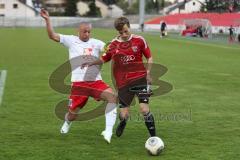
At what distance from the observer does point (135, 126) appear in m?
10.5

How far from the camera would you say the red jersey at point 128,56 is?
340 inches

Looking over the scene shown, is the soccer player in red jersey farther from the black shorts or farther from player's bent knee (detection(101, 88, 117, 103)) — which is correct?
player's bent knee (detection(101, 88, 117, 103))

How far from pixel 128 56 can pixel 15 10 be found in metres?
125

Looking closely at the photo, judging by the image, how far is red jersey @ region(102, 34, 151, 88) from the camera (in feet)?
28.3

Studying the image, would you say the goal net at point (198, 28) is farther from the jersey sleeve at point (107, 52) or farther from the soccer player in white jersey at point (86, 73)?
the jersey sleeve at point (107, 52)

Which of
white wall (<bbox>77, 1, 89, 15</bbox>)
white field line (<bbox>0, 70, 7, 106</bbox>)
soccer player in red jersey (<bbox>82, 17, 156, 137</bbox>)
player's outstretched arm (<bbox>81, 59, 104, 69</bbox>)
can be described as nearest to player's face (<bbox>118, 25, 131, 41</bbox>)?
soccer player in red jersey (<bbox>82, 17, 156, 137</bbox>)

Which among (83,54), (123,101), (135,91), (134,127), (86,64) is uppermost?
(83,54)

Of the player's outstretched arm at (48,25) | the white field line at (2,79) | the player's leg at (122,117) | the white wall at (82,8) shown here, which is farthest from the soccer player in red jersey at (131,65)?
the white wall at (82,8)

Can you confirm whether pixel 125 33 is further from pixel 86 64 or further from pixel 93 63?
pixel 86 64

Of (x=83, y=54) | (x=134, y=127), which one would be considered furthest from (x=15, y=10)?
(x=83, y=54)

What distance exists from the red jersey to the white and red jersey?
338mm

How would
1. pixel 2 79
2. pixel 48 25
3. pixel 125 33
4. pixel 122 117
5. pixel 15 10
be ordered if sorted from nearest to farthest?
pixel 125 33 → pixel 48 25 → pixel 122 117 → pixel 2 79 → pixel 15 10

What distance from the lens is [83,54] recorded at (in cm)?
914

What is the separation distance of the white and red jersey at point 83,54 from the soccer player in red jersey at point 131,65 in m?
0.28
